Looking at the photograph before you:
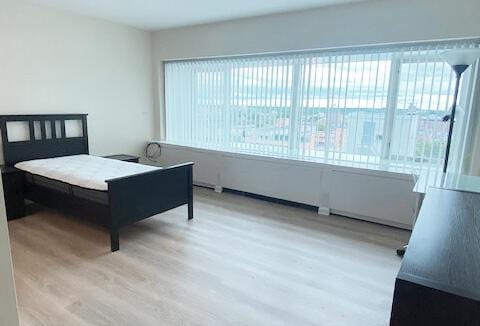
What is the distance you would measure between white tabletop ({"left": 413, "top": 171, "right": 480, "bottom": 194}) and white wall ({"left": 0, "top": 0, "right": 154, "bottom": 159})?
14.0ft

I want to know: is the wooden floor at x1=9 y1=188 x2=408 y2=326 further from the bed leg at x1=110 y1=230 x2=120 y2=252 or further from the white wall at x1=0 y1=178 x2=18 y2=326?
the white wall at x1=0 y1=178 x2=18 y2=326

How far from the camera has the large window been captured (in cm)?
324

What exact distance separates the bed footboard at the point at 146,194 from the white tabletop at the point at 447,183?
230 cm

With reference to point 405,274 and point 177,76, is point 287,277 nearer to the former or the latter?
point 405,274

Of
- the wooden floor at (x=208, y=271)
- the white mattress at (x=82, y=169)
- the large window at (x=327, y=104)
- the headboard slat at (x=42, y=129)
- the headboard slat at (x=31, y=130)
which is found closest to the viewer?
the wooden floor at (x=208, y=271)

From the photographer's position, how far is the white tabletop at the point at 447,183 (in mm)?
2145

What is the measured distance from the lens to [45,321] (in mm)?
1886

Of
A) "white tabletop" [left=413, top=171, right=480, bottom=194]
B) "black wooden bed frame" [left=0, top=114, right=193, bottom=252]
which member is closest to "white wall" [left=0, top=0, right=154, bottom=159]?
"black wooden bed frame" [left=0, top=114, right=193, bottom=252]

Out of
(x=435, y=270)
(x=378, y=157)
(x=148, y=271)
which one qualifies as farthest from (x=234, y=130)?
(x=435, y=270)

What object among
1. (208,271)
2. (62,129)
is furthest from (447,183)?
(62,129)

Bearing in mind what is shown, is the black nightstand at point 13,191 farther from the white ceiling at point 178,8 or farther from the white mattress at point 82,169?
the white ceiling at point 178,8

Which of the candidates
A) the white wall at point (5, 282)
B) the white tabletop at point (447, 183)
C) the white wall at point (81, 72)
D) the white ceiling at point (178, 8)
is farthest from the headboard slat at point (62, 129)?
the white tabletop at point (447, 183)

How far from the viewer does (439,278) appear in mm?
907

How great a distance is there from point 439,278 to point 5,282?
141cm
